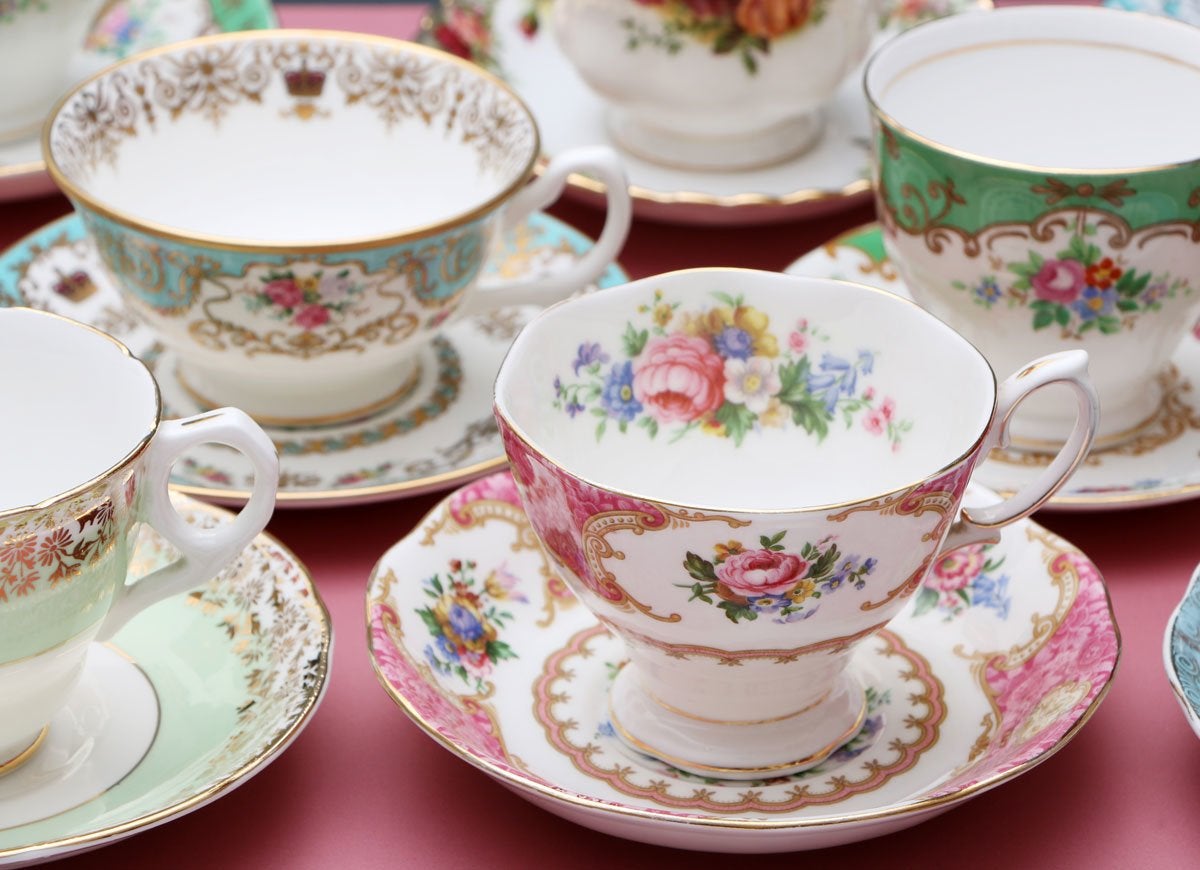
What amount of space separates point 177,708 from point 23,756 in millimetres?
77

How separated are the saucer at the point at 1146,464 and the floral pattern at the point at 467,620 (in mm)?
294

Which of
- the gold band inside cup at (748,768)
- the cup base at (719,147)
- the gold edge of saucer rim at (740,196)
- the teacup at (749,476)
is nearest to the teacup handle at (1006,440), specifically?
the teacup at (749,476)

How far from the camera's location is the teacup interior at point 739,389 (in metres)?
0.88

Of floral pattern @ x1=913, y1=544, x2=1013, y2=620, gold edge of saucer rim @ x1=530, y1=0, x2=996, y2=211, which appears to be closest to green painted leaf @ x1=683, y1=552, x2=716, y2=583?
floral pattern @ x1=913, y1=544, x2=1013, y2=620

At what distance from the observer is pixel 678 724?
835 mm

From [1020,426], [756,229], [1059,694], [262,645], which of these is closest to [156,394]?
A: [262,645]

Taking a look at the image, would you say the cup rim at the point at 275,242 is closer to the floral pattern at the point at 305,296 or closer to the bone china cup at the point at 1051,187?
the floral pattern at the point at 305,296

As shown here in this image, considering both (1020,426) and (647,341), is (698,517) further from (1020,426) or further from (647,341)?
(1020,426)

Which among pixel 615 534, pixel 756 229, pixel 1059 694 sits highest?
pixel 615 534

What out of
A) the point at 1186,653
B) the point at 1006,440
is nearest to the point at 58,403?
the point at 1006,440

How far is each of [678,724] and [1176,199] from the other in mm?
431

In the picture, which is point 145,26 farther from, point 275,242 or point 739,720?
point 739,720

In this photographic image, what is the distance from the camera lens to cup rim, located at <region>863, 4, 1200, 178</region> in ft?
3.23

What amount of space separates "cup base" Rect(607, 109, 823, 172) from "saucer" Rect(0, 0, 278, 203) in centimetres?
35
